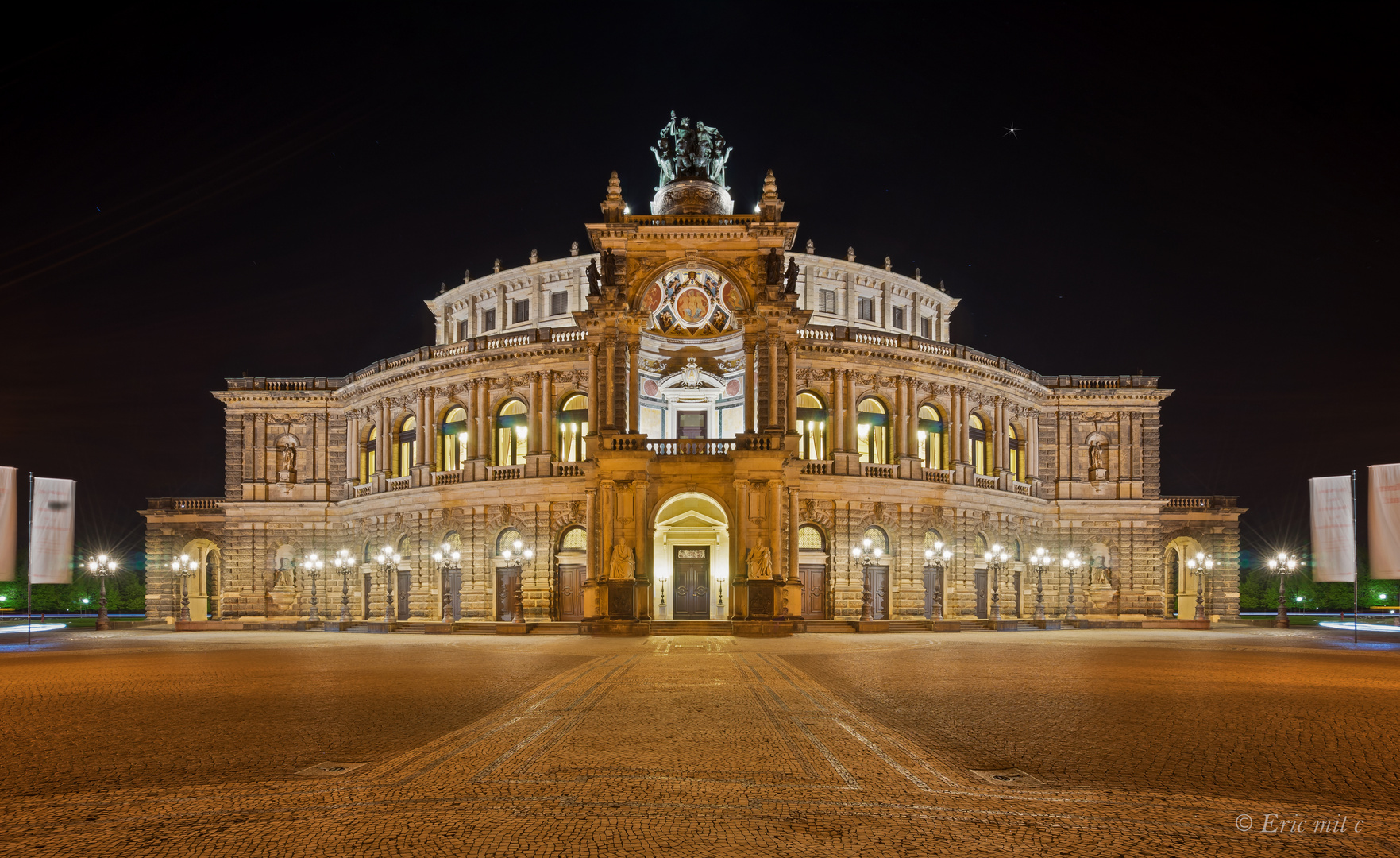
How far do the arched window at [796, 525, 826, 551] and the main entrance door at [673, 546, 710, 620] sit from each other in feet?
18.0

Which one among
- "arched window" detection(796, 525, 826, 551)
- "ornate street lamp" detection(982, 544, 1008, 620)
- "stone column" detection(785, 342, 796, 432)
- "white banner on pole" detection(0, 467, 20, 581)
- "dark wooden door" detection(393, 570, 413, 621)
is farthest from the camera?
"dark wooden door" detection(393, 570, 413, 621)

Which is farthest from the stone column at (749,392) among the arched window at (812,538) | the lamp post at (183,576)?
the lamp post at (183,576)

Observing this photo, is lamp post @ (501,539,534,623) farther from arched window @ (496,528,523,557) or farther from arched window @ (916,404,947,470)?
arched window @ (916,404,947,470)

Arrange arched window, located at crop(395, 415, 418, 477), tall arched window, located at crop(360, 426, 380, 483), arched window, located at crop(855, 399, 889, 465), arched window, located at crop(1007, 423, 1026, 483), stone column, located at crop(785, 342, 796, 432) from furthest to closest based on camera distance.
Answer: tall arched window, located at crop(360, 426, 380, 483)
arched window, located at crop(1007, 423, 1026, 483)
arched window, located at crop(395, 415, 418, 477)
arched window, located at crop(855, 399, 889, 465)
stone column, located at crop(785, 342, 796, 432)

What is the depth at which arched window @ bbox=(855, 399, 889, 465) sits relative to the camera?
Answer: 181ft

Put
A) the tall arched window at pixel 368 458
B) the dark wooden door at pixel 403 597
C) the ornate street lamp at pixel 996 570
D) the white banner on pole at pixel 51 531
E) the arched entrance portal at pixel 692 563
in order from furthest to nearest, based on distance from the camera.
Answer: the tall arched window at pixel 368 458 < the dark wooden door at pixel 403 597 < the arched entrance portal at pixel 692 563 < the ornate street lamp at pixel 996 570 < the white banner on pole at pixel 51 531

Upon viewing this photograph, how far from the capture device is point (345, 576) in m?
57.4

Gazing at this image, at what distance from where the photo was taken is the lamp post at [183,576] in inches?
2504

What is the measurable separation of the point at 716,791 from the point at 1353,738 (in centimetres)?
931

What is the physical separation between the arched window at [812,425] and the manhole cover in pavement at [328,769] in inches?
1687

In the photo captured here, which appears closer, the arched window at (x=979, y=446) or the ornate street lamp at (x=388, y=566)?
→ the ornate street lamp at (x=388, y=566)

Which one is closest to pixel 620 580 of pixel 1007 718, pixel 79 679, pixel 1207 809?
pixel 79 679

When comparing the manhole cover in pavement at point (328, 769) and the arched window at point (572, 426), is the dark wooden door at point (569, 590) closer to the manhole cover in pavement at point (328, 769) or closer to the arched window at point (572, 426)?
the arched window at point (572, 426)

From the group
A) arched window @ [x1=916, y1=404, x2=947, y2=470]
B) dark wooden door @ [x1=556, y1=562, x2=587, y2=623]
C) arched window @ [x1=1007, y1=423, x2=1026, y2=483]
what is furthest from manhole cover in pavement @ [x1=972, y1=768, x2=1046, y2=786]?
arched window @ [x1=1007, y1=423, x2=1026, y2=483]
